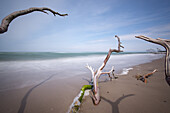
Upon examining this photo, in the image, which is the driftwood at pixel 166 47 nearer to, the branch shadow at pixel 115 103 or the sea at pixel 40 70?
the branch shadow at pixel 115 103

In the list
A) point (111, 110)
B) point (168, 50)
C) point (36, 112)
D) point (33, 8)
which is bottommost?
point (36, 112)

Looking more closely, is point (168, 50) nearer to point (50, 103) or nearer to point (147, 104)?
point (147, 104)

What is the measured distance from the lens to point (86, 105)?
3271 millimetres

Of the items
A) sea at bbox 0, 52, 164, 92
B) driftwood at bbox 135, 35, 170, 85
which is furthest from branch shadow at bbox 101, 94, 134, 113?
sea at bbox 0, 52, 164, 92

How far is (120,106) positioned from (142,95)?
1.64 meters

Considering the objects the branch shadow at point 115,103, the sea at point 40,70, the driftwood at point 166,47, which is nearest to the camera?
the driftwood at point 166,47

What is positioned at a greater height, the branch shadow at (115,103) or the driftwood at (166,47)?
the driftwood at (166,47)

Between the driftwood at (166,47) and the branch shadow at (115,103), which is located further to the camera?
the branch shadow at (115,103)

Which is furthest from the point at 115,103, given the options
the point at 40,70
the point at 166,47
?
the point at 40,70

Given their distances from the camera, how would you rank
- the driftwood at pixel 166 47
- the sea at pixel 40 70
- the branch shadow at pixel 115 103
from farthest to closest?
1. the sea at pixel 40 70
2. the branch shadow at pixel 115 103
3. the driftwood at pixel 166 47

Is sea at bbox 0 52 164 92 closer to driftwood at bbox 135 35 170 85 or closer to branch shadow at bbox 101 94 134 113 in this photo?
branch shadow at bbox 101 94 134 113

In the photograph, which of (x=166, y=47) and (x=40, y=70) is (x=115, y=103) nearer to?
(x=166, y=47)

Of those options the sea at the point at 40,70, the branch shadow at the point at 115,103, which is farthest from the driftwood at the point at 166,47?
the sea at the point at 40,70

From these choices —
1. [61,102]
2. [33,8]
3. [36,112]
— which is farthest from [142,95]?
[33,8]
